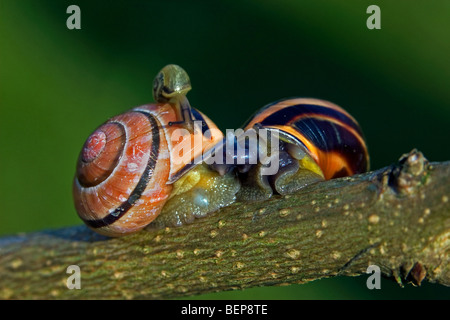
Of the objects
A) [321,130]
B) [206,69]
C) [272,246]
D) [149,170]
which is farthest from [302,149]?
[206,69]

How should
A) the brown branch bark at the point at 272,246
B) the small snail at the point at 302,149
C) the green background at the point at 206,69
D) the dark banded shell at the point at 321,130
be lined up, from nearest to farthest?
1. the brown branch bark at the point at 272,246
2. the small snail at the point at 302,149
3. the dark banded shell at the point at 321,130
4. the green background at the point at 206,69

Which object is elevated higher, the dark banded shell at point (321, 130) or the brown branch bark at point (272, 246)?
the dark banded shell at point (321, 130)

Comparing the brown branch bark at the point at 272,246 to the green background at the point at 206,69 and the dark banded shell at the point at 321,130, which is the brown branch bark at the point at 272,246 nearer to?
the dark banded shell at the point at 321,130

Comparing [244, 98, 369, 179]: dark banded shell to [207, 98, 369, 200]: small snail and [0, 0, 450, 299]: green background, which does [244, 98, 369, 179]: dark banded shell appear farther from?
[0, 0, 450, 299]: green background

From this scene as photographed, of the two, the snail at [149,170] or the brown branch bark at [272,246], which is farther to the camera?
the snail at [149,170]

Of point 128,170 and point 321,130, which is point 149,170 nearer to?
point 128,170

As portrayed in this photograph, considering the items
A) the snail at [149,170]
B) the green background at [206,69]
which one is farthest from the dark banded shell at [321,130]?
the green background at [206,69]
